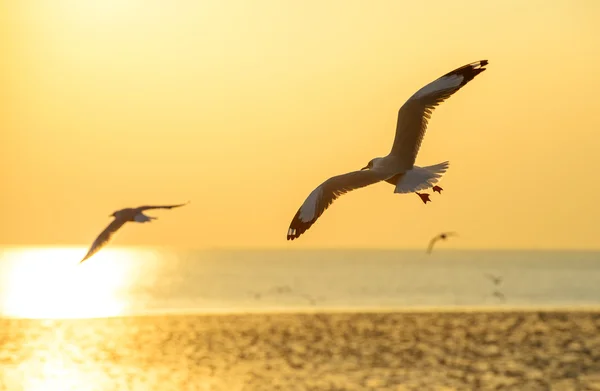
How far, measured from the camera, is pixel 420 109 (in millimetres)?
3836

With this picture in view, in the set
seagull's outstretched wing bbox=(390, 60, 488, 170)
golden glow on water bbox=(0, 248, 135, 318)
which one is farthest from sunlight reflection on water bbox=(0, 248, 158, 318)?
seagull's outstretched wing bbox=(390, 60, 488, 170)

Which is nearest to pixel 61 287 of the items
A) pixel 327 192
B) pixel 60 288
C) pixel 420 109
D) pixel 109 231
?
pixel 60 288

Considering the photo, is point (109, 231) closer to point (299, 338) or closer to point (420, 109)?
point (420, 109)

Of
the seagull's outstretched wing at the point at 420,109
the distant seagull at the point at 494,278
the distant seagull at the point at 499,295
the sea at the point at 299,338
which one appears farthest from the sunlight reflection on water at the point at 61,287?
the seagull's outstretched wing at the point at 420,109

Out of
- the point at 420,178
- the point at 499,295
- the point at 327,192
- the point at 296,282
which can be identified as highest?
the point at 420,178

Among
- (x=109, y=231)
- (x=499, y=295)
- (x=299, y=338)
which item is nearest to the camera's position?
(x=109, y=231)

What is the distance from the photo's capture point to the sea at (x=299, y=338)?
10.2 metres

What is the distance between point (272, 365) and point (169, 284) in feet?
57.8

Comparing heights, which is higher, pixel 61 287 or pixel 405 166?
pixel 405 166

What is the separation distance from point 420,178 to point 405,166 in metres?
0.09

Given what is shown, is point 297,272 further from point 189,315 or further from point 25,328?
point 25,328

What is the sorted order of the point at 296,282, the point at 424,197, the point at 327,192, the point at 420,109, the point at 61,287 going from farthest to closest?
the point at 296,282
the point at 61,287
the point at 420,109
the point at 424,197
the point at 327,192

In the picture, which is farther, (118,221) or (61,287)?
(61,287)

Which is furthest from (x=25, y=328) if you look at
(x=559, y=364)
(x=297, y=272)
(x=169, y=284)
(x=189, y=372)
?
(x=297, y=272)
